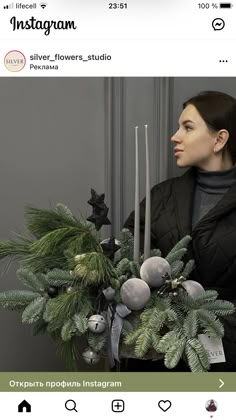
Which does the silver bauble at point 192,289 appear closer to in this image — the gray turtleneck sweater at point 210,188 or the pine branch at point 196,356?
the pine branch at point 196,356

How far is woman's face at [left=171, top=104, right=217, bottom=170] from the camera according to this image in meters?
0.72

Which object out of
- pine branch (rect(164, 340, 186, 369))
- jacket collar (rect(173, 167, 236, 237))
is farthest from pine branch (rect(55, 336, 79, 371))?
jacket collar (rect(173, 167, 236, 237))

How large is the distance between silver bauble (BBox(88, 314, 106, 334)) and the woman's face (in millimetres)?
263

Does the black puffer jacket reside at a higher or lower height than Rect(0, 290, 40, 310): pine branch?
higher

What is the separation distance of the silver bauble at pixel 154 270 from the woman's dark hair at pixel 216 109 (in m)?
0.23

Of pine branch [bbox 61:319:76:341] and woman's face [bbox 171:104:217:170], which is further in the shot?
woman's face [bbox 171:104:217:170]

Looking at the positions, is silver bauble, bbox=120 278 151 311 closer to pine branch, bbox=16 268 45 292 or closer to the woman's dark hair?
pine branch, bbox=16 268 45 292

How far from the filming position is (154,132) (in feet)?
2.53

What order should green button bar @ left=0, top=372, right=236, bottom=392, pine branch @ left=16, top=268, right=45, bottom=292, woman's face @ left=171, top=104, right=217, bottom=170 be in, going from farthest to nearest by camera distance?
woman's face @ left=171, top=104, right=217, bottom=170 < pine branch @ left=16, top=268, right=45, bottom=292 < green button bar @ left=0, top=372, right=236, bottom=392

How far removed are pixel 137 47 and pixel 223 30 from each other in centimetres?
9

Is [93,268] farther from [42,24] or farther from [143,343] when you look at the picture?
[42,24]

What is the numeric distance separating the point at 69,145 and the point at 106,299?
0.27m

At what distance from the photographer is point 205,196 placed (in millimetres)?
753
